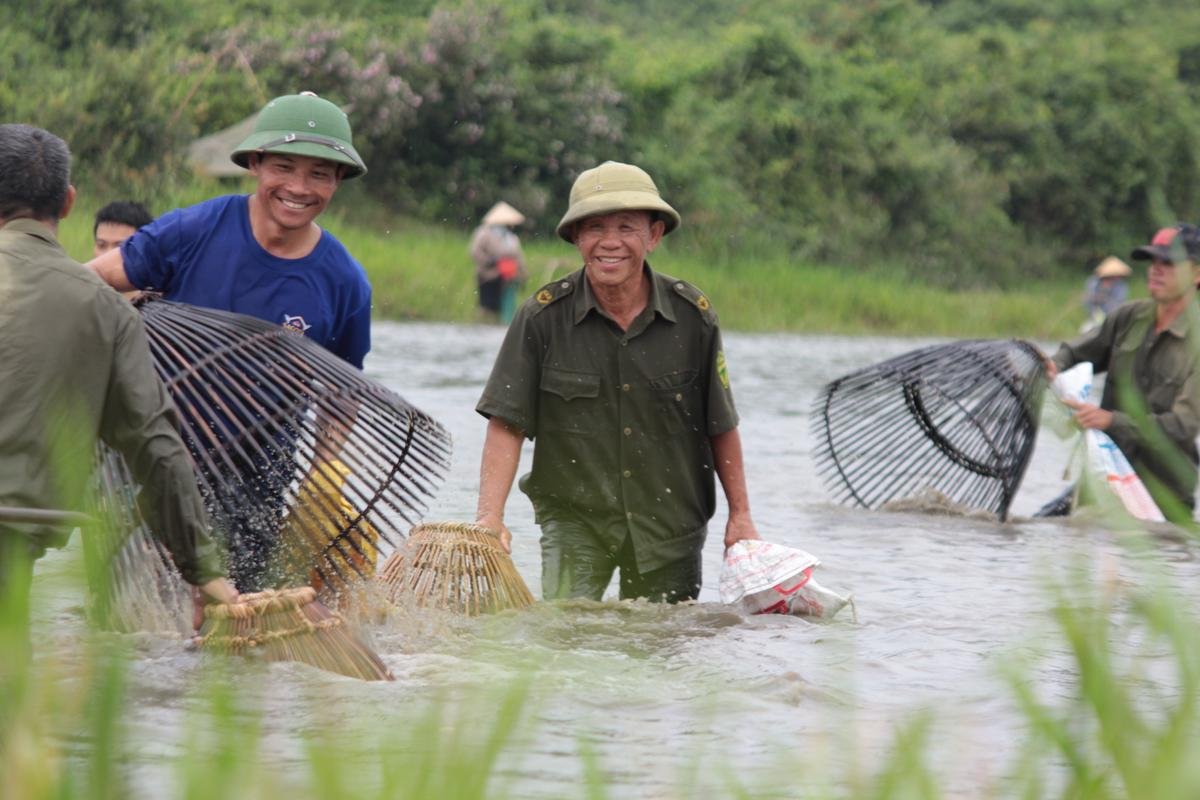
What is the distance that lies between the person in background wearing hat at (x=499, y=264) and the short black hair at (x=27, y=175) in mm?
17809

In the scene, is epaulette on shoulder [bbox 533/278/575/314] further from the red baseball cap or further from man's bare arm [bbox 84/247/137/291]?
the red baseball cap

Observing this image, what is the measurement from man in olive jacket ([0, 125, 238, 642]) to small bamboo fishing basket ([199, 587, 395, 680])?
10.6 inches

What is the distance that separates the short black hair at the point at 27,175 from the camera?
151 inches

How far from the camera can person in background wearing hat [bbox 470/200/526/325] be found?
2188 cm

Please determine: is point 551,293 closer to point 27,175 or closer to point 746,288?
point 27,175

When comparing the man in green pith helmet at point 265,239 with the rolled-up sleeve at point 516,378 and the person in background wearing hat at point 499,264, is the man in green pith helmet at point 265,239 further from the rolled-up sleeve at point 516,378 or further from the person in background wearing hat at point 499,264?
the person in background wearing hat at point 499,264

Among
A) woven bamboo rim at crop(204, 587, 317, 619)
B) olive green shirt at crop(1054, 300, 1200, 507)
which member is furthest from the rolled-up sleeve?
olive green shirt at crop(1054, 300, 1200, 507)

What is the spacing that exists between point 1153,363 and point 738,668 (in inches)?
145

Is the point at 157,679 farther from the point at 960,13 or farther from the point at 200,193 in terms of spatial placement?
the point at 960,13

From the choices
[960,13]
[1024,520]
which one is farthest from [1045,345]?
[960,13]

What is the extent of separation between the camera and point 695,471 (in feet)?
19.0

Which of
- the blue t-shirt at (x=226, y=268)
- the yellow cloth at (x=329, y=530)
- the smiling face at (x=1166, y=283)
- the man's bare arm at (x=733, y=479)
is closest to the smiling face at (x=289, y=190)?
the blue t-shirt at (x=226, y=268)

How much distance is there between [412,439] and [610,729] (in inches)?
46.2

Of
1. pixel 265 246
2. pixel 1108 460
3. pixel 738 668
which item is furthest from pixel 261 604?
pixel 1108 460
